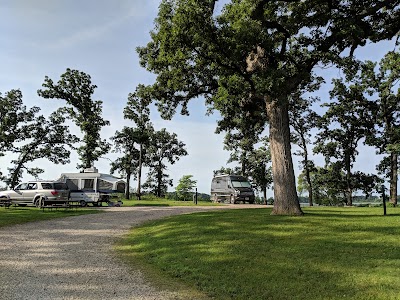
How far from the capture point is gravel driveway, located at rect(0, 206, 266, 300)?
19.3 ft

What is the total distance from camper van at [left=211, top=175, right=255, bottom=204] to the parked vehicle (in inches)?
570

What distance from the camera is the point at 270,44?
13469 millimetres

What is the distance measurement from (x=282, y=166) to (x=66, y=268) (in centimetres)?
923

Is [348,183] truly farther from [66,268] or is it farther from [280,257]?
[66,268]

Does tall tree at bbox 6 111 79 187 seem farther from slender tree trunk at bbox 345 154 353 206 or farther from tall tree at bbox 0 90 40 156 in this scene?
slender tree trunk at bbox 345 154 353 206

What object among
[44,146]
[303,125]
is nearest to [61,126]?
[44,146]

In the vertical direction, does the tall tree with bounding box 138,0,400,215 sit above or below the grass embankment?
above

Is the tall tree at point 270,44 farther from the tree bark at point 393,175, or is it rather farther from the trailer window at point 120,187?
→ the tree bark at point 393,175

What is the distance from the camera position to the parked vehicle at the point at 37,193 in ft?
80.7

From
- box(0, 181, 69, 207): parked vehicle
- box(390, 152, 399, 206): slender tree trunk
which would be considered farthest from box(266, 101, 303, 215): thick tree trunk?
box(390, 152, 399, 206): slender tree trunk

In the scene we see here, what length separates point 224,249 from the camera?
27.8 feet

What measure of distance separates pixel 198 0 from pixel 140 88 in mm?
6790

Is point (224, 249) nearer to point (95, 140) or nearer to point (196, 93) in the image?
point (196, 93)

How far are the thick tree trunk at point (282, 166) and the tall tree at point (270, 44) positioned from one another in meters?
0.04
